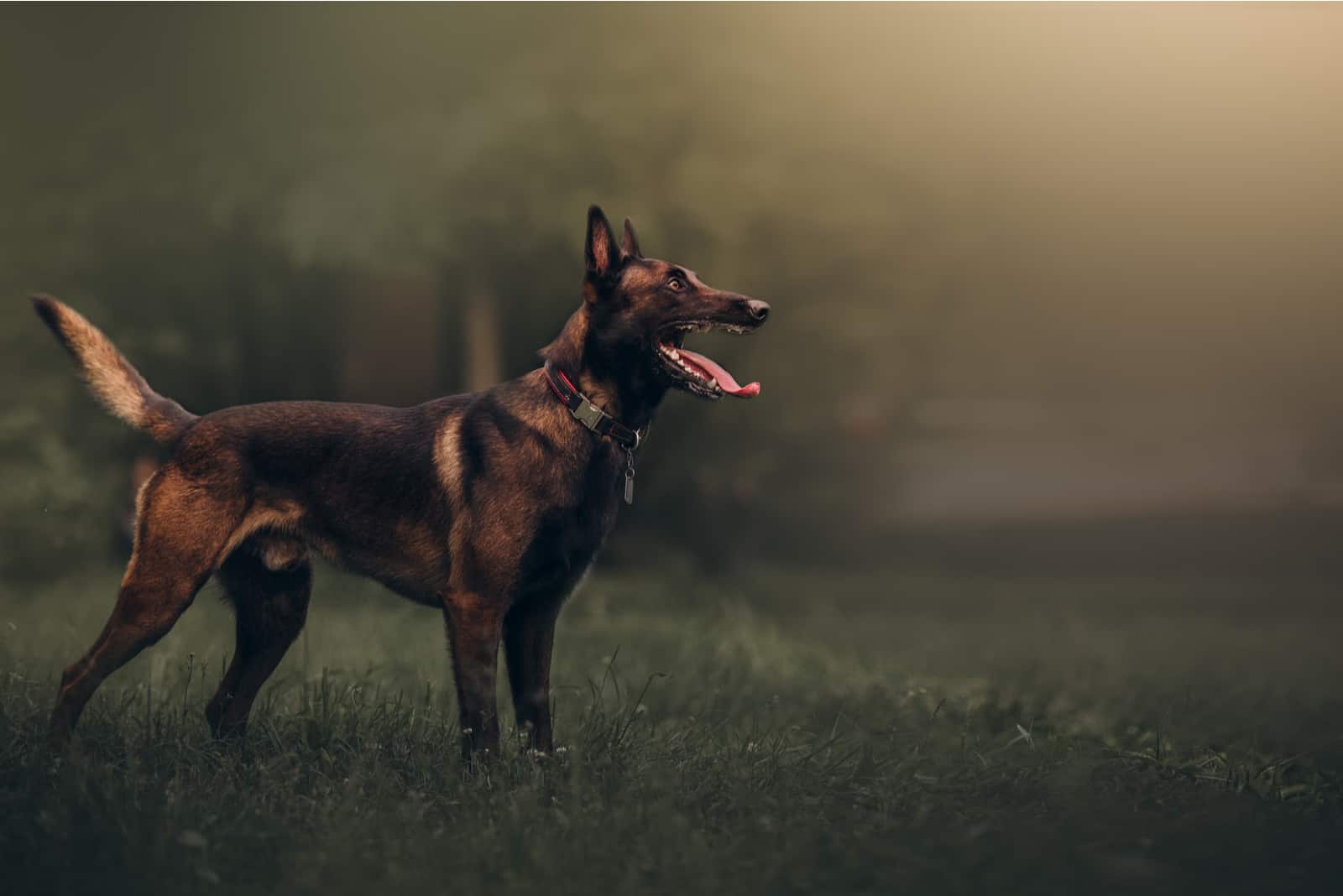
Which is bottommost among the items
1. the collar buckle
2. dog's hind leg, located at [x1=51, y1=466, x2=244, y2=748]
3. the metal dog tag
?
dog's hind leg, located at [x1=51, y1=466, x2=244, y2=748]

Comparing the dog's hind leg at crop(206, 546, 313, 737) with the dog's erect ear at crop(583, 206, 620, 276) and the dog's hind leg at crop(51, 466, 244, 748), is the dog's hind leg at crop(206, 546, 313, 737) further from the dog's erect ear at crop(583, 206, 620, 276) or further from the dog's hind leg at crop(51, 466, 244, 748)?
the dog's erect ear at crop(583, 206, 620, 276)

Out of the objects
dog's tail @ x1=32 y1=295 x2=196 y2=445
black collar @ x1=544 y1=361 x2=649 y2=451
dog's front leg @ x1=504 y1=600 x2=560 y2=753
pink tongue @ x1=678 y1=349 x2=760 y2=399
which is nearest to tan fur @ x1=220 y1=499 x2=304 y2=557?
dog's tail @ x1=32 y1=295 x2=196 y2=445

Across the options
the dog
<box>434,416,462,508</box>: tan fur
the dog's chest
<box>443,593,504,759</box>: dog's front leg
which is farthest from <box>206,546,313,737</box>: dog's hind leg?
the dog's chest

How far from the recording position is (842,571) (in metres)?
16.8

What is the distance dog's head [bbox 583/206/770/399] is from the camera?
18.7 feet

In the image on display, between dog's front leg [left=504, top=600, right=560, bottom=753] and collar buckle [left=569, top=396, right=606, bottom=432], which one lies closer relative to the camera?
collar buckle [left=569, top=396, right=606, bottom=432]

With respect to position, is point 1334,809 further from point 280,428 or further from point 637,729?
point 280,428

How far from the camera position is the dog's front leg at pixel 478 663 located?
566 centimetres

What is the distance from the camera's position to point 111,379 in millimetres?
6082

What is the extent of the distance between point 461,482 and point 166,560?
1.37 m

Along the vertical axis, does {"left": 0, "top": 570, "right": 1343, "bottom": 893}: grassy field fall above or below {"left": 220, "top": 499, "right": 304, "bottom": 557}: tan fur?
below

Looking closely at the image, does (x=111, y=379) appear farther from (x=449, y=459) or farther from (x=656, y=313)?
(x=656, y=313)

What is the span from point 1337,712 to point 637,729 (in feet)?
14.8

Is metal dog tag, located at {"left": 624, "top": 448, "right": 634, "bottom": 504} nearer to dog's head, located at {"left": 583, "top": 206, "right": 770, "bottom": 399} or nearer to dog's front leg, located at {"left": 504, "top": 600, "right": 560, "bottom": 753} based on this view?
dog's head, located at {"left": 583, "top": 206, "right": 770, "bottom": 399}
